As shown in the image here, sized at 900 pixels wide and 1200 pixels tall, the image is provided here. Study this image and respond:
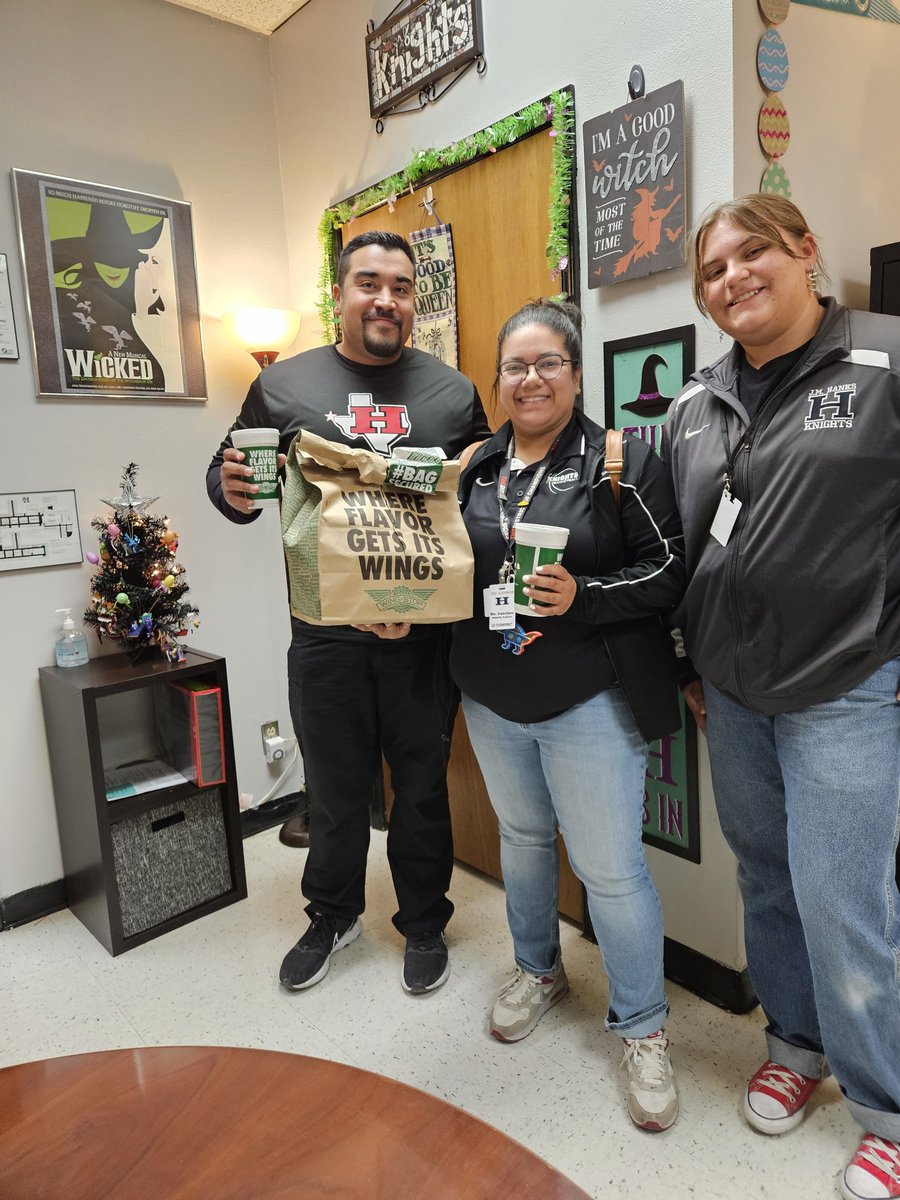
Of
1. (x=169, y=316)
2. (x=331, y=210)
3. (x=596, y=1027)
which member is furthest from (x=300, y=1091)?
(x=331, y=210)

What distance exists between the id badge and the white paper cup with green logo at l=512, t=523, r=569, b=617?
2cm

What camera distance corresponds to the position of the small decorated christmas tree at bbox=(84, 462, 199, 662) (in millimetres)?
2424

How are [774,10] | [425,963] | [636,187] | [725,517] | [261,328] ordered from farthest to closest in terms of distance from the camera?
1. [261,328]
2. [425,963]
3. [636,187]
4. [774,10]
5. [725,517]

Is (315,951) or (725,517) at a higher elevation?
(725,517)

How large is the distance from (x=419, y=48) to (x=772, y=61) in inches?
42.0

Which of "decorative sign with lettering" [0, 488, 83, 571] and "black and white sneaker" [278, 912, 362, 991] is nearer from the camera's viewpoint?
"black and white sneaker" [278, 912, 362, 991]

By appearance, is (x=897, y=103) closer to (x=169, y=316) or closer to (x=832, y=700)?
(x=832, y=700)

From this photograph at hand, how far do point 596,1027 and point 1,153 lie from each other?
2876 millimetres

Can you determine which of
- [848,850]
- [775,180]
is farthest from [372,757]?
[775,180]

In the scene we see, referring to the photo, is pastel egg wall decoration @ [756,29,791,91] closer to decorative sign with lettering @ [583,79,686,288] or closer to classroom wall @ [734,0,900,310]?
classroom wall @ [734,0,900,310]

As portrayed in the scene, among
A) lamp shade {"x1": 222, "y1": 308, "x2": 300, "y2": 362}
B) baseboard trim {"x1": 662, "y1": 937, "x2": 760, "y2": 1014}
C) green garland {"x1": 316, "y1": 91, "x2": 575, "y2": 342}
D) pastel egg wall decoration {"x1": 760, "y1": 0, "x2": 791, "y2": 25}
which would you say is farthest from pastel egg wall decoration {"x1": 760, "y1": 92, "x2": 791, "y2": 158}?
baseboard trim {"x1": 662, "y1": 937, "x2": 760, "y2": 1014}

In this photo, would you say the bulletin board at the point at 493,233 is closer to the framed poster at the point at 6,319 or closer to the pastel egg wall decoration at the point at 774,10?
the pastel egg wall decoration at the point at 774,10

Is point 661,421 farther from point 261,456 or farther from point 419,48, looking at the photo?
point 419,48

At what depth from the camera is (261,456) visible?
5.07 feet
